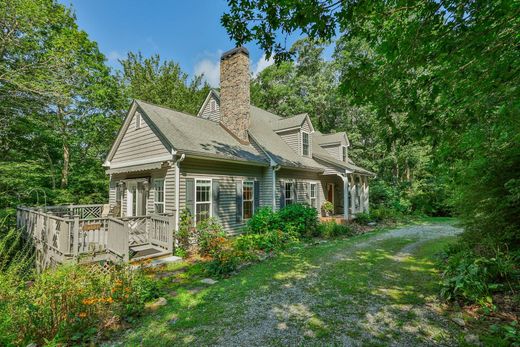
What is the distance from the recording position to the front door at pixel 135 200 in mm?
10493

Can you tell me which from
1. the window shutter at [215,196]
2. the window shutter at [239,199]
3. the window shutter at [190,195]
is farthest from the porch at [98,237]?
the window shutter at [239,199]

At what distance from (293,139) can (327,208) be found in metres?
4.48

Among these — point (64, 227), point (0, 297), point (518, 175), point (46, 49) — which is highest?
point (46, 49)

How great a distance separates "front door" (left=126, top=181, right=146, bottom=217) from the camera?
10493 mm

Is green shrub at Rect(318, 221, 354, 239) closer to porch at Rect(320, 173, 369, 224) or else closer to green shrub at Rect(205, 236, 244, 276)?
porch at Rect(320, 173, 369, 224)

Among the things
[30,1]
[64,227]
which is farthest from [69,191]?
[64,227]

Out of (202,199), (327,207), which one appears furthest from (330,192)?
(202,199)

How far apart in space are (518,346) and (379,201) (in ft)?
59.2

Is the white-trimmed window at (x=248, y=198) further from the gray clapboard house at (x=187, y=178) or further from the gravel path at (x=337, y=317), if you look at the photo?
the gravel path at (x=337, y=317)

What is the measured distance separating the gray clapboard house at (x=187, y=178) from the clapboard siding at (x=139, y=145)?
4 centimetres

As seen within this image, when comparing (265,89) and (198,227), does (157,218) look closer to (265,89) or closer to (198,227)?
(198,227)

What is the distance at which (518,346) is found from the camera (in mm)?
2771

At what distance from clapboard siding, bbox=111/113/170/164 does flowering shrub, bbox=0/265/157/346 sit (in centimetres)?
538

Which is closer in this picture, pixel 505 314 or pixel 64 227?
pixel 505 314
